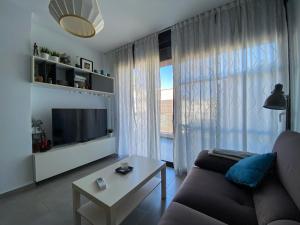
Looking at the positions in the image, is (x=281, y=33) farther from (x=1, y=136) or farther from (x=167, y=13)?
(x=1, y=136)

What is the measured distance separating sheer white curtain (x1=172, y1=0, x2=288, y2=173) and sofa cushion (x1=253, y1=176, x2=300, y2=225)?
2.91 feet

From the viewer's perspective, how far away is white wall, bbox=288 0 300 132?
63.7 inches

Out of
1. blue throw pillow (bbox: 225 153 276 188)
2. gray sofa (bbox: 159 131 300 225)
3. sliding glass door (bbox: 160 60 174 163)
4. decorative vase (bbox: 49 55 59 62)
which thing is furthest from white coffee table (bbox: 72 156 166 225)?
decorative vase (bbox: 49 55 59 62)

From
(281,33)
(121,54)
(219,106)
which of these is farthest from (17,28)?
(281,33)

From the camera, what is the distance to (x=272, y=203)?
92cm

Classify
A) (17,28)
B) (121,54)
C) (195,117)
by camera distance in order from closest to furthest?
(17,28), (195,117), (121,54)

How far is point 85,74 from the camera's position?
2951 mm

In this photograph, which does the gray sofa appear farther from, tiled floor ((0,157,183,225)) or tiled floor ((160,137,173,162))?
tiled floor ((160,137,173,162))

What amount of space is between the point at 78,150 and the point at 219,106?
2380 mm

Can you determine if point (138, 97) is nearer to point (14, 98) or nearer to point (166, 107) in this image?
point (166, 107)

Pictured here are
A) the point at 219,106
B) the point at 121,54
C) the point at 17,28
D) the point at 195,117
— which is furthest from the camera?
the point at 121,54

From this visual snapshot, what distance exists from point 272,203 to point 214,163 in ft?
2.08

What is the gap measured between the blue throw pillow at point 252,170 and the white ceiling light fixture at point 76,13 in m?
1.73

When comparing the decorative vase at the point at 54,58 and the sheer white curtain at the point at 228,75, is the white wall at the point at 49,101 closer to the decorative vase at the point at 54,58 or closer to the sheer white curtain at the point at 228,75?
the decorative vase at the point at 54,58
